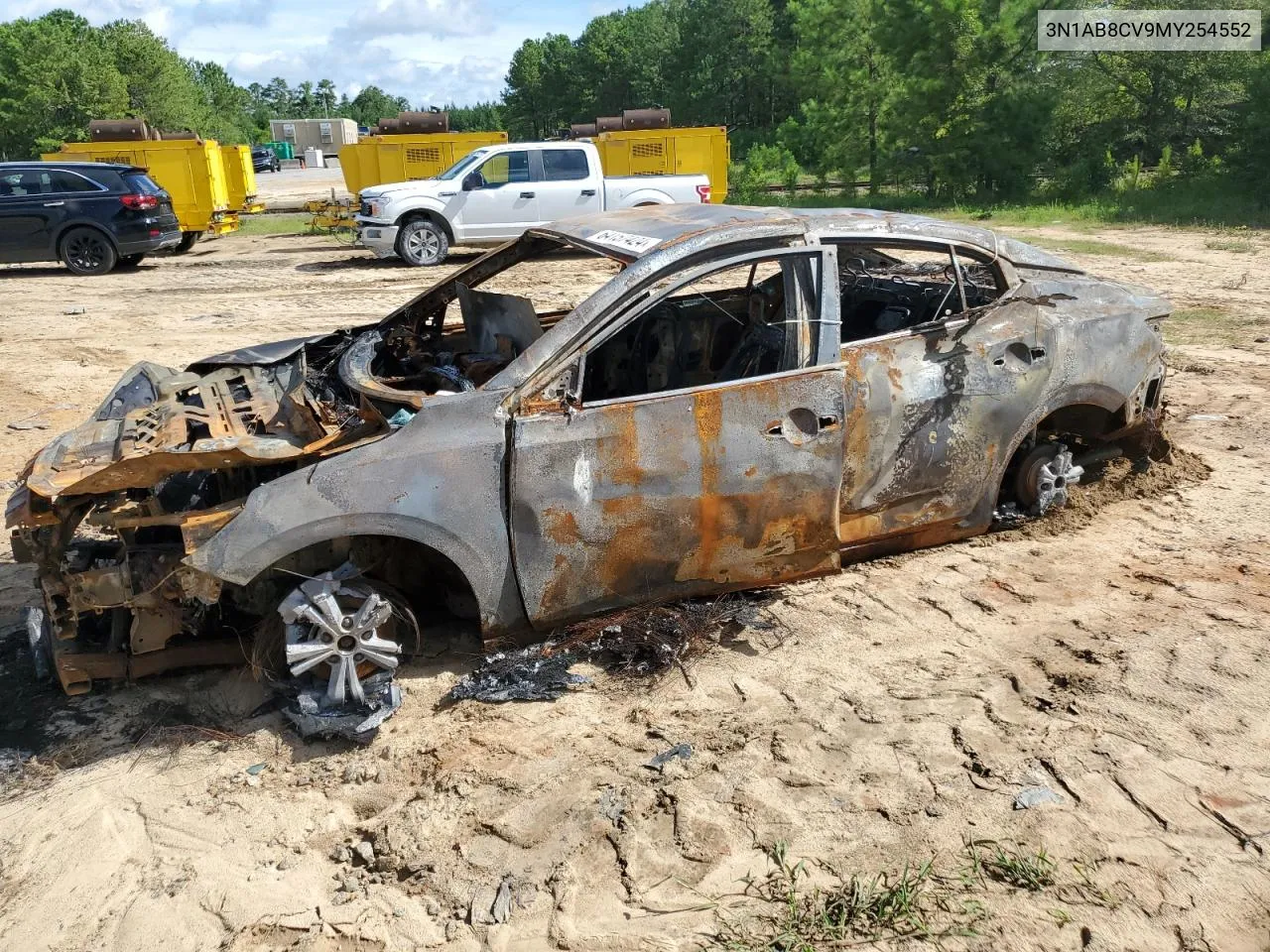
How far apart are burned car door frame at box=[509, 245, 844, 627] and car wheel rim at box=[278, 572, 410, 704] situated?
562 mm

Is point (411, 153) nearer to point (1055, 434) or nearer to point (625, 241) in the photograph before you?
point (625, 241)

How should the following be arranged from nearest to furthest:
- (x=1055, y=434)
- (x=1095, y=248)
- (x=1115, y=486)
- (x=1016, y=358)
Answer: (x=1016, y=358) → (x=1055, y=434) → (x=1115, y=486) → (x=1095, y=248)

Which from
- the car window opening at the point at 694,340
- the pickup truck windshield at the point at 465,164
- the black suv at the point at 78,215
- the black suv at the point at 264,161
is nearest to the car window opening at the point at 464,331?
the car window opening at the point at 694,340

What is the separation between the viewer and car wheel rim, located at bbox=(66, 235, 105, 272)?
621 inches

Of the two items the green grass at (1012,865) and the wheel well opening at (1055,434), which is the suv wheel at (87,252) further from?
the green grass at (1012,865)

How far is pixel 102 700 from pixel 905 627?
328cm

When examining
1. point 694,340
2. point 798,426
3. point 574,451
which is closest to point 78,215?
point 694,340

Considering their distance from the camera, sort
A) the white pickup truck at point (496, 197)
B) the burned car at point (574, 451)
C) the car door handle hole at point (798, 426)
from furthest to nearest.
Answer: the white pickup truck at point (496, 197), the car door handle hole at point (798, 426), the burned car at point (574, 451)

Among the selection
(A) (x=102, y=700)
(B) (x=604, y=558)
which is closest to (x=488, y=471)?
(B) (x=604, y=558)

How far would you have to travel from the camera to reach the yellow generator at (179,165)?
19031mm

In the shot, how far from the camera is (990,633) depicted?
4.17 meters

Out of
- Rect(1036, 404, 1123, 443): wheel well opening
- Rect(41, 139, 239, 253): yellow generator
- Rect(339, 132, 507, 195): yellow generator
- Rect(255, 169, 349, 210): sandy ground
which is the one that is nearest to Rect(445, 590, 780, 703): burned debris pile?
Rect(1036, 404, 1123, 443): wheel well opening

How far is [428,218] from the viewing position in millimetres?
16000

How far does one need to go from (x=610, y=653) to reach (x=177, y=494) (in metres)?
1.90
